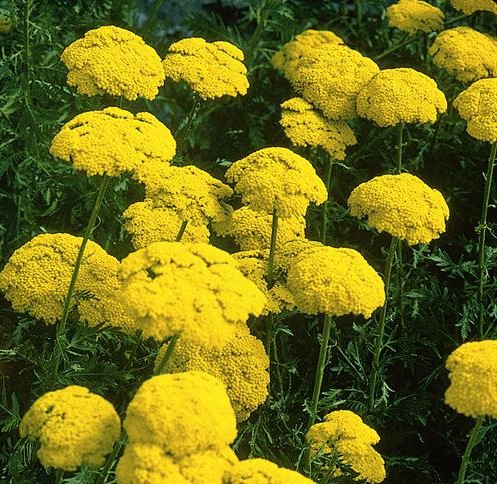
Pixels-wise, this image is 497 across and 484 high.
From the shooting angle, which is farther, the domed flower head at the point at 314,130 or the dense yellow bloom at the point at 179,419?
the domed flower head at the point at 314,130

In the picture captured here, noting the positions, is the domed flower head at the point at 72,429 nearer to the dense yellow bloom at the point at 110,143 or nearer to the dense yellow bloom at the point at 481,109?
the dense yellow bloom at the point at 110,143

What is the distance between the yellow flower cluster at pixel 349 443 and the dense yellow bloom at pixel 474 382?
0.55 metres

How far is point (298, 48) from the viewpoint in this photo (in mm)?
6324

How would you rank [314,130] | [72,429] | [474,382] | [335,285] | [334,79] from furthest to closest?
[334,79] → [314,130] → [335,285] → [474,382] → [72,429]

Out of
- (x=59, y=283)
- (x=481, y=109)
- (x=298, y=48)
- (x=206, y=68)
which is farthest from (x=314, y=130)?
(x=59, y=283)

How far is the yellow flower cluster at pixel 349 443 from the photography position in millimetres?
3920

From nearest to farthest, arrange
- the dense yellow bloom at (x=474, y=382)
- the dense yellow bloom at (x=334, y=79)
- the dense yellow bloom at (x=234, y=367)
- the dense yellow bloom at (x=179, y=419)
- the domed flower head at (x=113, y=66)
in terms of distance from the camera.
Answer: the dense yellow bloom at (x=179, y=419)
the dense yellow bloom at (x=474, y=382)
the dense yellow bloom at (x=234, y=367)
the domed flower head at (x=113, y=66)
the dense yellow bloom at (x=334, y=79)

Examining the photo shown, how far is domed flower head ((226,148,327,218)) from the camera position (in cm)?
425

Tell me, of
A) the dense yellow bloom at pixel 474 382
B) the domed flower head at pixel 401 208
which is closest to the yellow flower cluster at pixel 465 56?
the domed flower head at pixel 401 208

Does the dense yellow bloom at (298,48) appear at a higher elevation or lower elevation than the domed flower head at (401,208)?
lower

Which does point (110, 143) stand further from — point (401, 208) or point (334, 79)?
point (334, 79)

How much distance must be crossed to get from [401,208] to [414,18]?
2.18m

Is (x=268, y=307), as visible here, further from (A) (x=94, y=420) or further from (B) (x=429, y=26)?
(B) (x=429, y=26)

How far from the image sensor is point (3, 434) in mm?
4781
